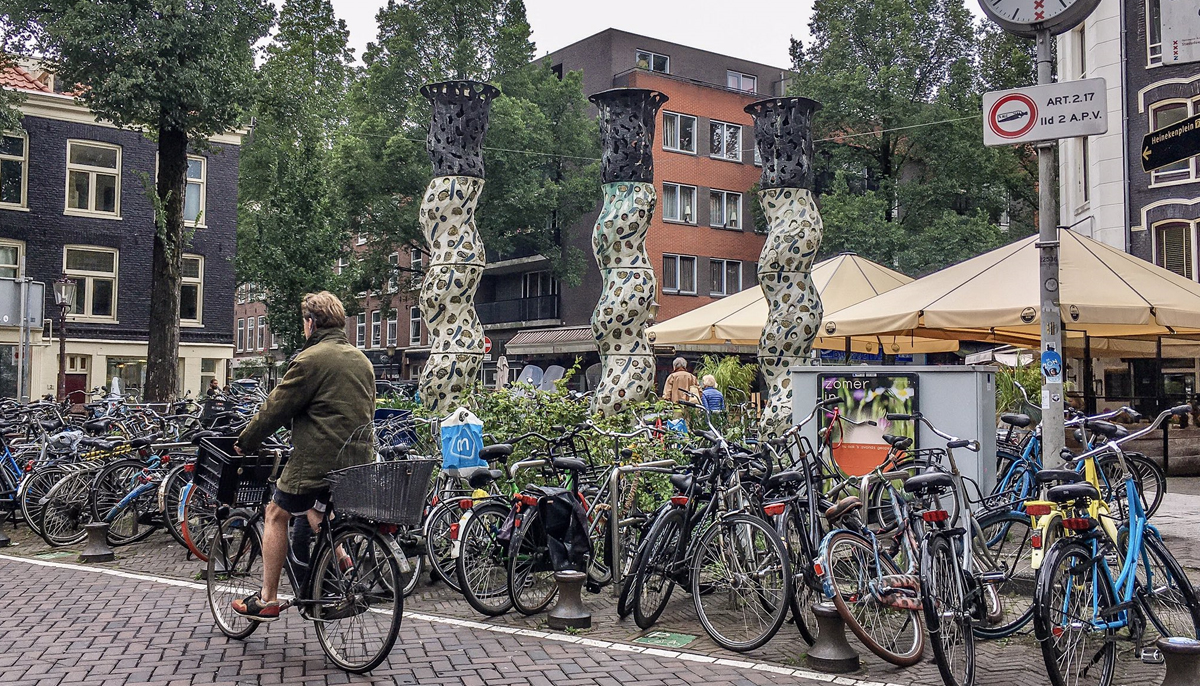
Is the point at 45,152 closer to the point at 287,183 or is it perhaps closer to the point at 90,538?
the point at 287,183

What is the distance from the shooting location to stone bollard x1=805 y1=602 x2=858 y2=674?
5.63 m

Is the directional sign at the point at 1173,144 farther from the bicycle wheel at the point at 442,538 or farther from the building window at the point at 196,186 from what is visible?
the building window at the point at 196,186

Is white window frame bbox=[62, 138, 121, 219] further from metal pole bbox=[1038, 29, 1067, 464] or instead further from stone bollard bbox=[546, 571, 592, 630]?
metal pole bbox=[1038, 29, 1067, 464]

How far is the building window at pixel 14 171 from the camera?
1156 inches

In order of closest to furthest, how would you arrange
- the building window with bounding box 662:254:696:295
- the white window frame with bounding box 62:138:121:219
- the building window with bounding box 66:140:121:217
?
the white window frame with bounding box 62:138:121:219
the building window with bounding box 66:140:121:217
the building window with bounding box 662:254:696:295

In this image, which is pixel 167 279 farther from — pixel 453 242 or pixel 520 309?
pixel 520 309

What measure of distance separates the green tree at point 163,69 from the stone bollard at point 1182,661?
60.3ft

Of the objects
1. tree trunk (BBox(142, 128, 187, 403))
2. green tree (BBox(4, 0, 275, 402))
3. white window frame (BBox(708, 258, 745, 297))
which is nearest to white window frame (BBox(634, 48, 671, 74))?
white window frame (BBox(708, 258, 745, 297))

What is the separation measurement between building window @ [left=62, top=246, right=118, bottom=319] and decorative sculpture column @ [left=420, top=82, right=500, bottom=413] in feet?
71.9

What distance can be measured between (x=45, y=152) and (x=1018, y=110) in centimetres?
2931

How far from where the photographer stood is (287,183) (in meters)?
25.3

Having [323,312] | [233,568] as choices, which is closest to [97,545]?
[233,568]

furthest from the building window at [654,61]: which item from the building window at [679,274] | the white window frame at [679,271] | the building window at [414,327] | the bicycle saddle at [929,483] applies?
the bicycle saddle at [929,483]

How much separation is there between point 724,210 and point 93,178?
944 inches
